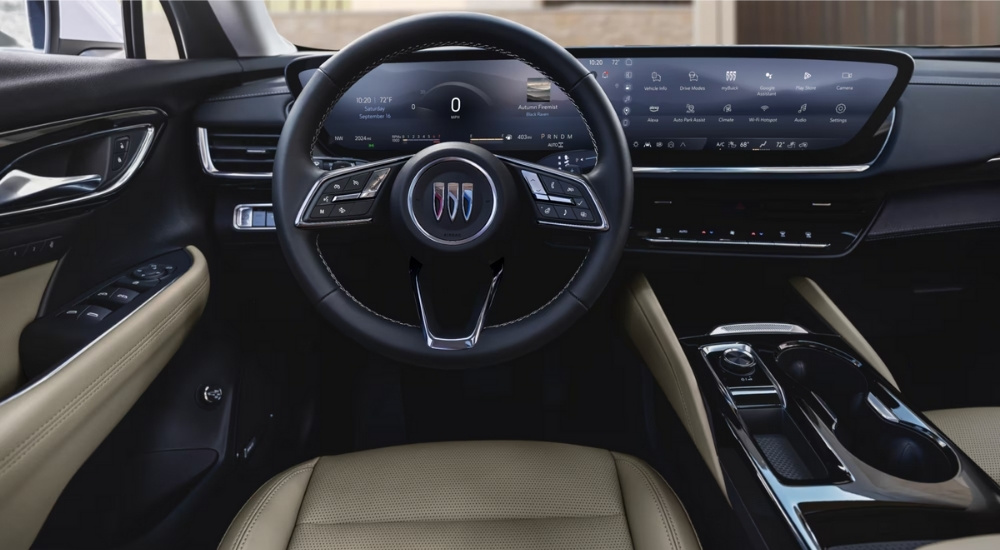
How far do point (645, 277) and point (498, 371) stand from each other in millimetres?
402

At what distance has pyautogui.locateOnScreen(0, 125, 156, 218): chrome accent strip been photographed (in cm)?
108

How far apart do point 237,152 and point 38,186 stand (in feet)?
1.25

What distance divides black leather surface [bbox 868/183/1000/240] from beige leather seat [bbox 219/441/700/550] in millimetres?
704

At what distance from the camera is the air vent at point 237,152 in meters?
1.41

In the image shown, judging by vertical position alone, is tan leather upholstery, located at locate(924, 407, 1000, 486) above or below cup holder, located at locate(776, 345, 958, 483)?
Result: below

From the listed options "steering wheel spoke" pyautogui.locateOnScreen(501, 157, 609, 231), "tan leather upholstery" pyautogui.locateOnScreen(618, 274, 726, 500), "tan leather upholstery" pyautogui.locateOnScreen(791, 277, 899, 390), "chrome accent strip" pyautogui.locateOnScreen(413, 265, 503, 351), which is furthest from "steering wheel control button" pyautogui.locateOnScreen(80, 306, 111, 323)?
"tan leather upholstery" pyautogui.locateOnScreen(791, 277, 899, 390)

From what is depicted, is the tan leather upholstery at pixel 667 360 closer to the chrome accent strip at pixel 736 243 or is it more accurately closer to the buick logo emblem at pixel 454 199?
the chrome accent strip at pixel 736 243

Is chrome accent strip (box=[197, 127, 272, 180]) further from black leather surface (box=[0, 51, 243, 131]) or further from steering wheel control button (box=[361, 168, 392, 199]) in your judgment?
steering wheel control button (box=[361, 168, 392, 199])

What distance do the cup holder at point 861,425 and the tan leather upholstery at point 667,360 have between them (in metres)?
0.17

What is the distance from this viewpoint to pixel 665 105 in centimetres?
132

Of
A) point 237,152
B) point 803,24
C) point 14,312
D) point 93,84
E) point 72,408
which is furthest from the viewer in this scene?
point 803,24

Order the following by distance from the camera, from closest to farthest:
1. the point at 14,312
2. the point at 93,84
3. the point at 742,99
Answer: the point at 14,312
the point at 93,84
the point at 742,99

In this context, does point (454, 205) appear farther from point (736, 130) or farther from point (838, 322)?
point (838, 322)

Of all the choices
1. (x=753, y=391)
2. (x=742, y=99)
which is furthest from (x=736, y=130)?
(x=753, y=391)
